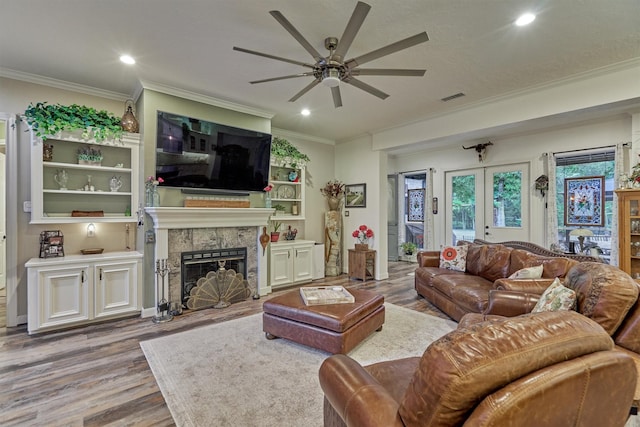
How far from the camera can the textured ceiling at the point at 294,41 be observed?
2.39m

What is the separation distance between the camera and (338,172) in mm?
6676

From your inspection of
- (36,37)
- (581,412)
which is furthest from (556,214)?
(36,37)

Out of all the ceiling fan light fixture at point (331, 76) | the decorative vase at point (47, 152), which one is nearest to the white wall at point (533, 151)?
the ceiling fan light fixture at point (331, 76)

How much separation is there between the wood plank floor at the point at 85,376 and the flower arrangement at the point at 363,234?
2941 mm

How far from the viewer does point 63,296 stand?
3.33 m

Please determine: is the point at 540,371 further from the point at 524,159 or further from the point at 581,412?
the point at 524,159

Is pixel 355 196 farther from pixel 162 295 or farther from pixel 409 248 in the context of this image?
pixel 162 295

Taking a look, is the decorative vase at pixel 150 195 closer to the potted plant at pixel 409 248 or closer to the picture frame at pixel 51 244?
the picture frame at pixel 51 244

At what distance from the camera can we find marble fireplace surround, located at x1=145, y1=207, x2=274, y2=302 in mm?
3822

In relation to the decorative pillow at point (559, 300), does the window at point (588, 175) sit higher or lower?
higher

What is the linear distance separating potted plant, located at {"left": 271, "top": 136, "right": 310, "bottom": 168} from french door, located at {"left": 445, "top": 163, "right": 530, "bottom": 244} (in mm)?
3544

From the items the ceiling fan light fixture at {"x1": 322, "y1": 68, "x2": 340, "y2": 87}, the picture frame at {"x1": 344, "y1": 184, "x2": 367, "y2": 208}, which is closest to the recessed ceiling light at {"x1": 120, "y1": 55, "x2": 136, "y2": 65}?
the ceiling fan light fixture at {"x1": 322, "y1": 68, "x2": 340, "y2": 87}

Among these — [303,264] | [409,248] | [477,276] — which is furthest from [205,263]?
[409,248]

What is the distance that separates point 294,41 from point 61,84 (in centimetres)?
304
